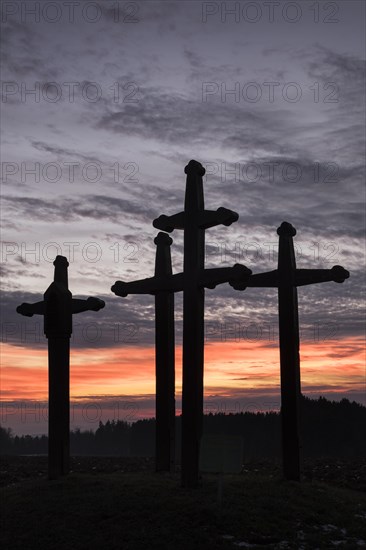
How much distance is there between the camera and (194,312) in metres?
17.8

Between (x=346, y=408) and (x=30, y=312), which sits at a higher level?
(x=30, y=312)

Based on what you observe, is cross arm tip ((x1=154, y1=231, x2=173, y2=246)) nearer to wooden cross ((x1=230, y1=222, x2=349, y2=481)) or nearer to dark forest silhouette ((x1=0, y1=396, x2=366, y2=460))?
wooden cross ((x1=230, y1=222, x2=349, y2=481))

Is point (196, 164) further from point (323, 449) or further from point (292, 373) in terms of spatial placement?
point (323, 449)

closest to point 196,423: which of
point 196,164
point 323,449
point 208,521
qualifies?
point 208,521

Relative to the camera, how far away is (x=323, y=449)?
51438mm

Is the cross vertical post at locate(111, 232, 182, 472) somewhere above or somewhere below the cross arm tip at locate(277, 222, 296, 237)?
below

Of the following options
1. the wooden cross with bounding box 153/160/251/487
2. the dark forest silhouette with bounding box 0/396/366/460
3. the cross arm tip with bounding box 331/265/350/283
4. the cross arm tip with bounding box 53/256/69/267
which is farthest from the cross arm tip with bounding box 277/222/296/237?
the dark forest silhouette with bounding box 0/396/366/460

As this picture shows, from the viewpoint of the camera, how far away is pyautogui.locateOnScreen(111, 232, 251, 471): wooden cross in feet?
67.1

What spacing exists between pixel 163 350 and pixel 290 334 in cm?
367

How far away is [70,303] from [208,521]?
25.8 ft

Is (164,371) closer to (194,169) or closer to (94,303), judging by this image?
(94,303)

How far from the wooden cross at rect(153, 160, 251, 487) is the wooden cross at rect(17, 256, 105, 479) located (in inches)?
136

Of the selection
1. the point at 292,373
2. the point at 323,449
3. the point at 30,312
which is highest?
the point at 30,312

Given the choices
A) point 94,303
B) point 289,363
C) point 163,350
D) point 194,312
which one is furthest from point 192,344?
point 94,303
